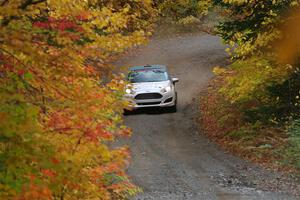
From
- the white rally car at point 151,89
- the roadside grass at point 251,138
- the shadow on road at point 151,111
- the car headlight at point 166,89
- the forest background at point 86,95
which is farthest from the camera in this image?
the shadow on road at point 151,111

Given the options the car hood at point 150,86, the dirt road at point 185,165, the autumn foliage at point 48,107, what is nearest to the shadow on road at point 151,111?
the dirt road at point 185,165

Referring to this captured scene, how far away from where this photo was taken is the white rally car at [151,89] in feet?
65.3

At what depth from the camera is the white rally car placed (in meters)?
19.9

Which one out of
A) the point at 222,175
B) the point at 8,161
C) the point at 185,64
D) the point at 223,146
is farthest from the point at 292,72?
the point at 185,64

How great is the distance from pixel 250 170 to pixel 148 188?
3.00 metres

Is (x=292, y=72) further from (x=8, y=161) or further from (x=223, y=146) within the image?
(x=8, y=161)

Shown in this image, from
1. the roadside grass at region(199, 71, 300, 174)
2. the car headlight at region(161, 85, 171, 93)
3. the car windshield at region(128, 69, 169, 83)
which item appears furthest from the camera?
the car windshield at region(128, 69, 169, 83)

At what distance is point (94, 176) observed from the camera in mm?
7934

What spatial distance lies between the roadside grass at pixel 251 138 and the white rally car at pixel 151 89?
1.53 meters

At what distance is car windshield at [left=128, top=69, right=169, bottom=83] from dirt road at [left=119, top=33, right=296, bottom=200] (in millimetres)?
1264

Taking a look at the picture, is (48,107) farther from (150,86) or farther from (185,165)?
(150,86)

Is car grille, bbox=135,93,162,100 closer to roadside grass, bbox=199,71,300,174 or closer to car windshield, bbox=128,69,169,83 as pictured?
car windshield, bbox=128,69,169,83

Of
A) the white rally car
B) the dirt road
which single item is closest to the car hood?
the white rally car

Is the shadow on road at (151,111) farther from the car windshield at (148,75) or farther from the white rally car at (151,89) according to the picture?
the car windshield at (148,75)
